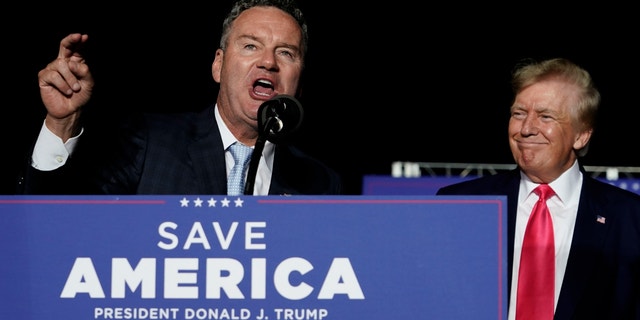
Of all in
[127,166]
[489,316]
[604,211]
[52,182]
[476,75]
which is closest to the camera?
[489,316]

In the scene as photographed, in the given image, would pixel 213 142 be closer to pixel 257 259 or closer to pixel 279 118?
pixel 279 118

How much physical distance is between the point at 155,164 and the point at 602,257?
3.59 feet

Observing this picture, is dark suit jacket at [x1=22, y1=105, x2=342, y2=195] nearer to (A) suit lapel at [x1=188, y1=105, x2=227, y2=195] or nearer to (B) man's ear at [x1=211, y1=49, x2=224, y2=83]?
(A) suit lapel at [x1=188, y1=105, x2=227, y2=195]

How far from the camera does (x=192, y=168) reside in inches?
73.5

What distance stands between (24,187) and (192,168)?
13.9 inches

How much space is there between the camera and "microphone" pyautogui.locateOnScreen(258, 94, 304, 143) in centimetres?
148

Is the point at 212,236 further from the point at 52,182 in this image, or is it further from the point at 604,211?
the point at 604,211

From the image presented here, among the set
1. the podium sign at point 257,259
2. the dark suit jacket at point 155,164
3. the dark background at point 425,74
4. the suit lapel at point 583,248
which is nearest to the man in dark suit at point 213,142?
the dark suit jacket at point 155,164

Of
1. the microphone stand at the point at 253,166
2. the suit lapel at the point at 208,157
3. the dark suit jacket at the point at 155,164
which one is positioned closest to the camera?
the microphone stand at the point at 253,166

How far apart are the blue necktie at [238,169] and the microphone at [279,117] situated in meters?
0.39

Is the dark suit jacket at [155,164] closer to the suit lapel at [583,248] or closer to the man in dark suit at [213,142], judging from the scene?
the man in dark suit at [213,142]

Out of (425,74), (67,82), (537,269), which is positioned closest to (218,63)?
(67,82)

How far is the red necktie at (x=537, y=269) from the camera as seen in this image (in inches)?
77.2

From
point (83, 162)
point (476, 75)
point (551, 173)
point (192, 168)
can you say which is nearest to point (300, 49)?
point (192, 168)
